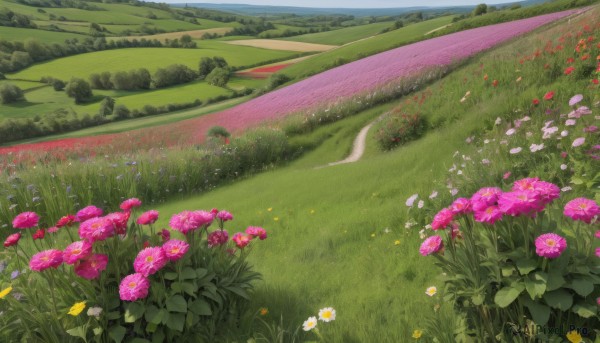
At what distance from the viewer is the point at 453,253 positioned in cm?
258

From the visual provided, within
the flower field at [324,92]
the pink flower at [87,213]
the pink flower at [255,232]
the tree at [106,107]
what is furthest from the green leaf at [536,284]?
the tree at [106,107]

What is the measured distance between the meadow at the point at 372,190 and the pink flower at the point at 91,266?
1.40ft

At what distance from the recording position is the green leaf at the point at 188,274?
3.19 meters

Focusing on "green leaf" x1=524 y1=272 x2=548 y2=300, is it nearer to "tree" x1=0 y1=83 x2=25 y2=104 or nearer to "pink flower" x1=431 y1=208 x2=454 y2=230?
"pink flower" x1=431 y1=208 x2=454 y2=230

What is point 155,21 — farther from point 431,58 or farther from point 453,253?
point 453,253

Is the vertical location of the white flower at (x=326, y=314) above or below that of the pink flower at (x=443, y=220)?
below

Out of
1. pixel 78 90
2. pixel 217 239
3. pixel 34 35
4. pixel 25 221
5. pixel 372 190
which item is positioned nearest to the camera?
pixel 25 221

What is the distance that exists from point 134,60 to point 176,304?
77482 mm

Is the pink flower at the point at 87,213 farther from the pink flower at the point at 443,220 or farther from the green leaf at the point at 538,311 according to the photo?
the green leaf at the point at 538,311

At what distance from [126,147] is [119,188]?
11419 millimetres

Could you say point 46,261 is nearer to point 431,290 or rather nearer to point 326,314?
point 326,314

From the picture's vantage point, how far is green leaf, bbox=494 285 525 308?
7.43ft

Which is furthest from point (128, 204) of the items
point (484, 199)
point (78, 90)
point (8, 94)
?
point (8, 94)

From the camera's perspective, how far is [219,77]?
56.0 metres
